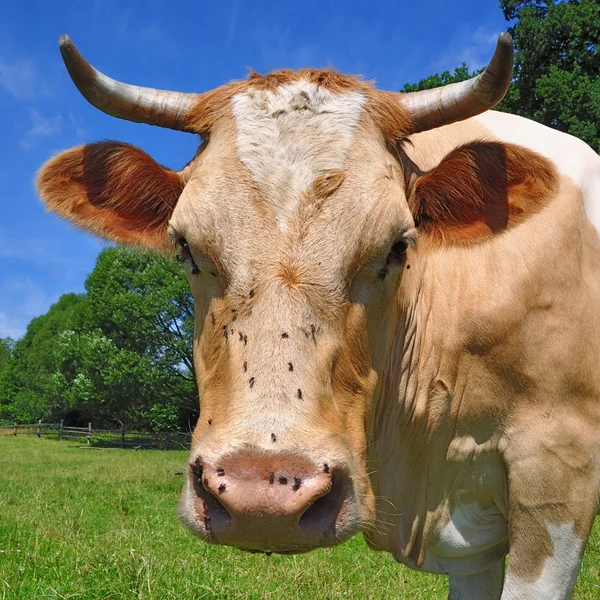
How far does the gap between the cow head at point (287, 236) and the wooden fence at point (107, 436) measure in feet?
96.6

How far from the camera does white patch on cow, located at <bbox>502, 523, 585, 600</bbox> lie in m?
3.30

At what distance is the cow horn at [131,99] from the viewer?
304 cm

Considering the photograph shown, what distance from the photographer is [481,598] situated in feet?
13.5

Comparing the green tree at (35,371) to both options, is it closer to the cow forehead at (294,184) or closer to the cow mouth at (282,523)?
the cow forehead at (294,184)

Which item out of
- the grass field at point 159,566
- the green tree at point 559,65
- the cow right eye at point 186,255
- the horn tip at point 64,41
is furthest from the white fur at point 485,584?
the green tree at point 559,65

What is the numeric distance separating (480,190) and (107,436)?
40.8m

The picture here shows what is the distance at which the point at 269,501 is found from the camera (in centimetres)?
204

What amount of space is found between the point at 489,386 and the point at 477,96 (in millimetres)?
1443

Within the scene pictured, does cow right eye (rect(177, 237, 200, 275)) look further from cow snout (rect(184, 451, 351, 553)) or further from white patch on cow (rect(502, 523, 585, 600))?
white patch on cow (rect(502, 523, 585, 600))

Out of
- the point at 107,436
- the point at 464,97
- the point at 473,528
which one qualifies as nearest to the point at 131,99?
the point at 464,97

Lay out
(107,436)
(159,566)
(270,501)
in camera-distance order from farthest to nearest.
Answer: (107,436) → (159,566) → (270,501)

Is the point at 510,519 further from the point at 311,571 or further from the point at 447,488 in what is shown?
the point at 311,571

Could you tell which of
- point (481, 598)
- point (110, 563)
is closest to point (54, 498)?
point (110, 563)

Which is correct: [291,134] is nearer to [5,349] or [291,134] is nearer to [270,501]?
[270,501]
